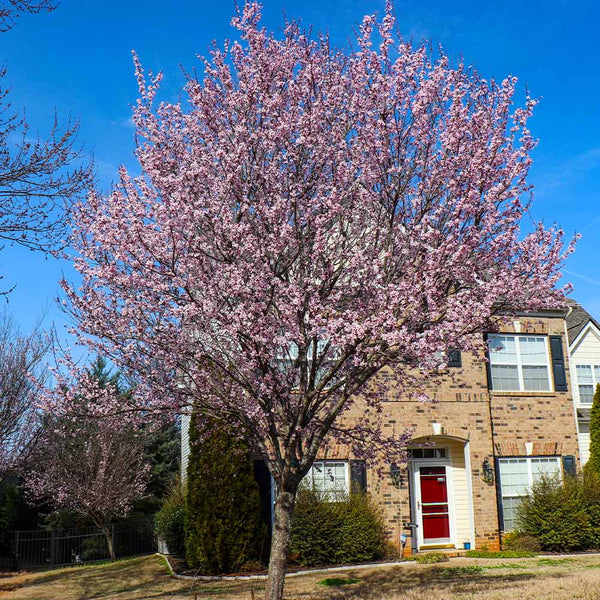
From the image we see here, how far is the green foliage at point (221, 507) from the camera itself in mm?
13523

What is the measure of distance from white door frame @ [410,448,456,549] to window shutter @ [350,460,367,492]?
1735 millimetres

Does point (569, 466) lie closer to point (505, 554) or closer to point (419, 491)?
point (505, 554)

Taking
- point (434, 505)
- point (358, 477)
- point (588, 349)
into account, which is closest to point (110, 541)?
point (358, 477)

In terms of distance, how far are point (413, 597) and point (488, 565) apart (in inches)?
140

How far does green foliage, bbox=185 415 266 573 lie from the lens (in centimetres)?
1352

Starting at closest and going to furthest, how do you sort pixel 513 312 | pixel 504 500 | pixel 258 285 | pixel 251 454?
pixel 258 285
pixel 513 312
pixel 251 454
pixel 504 500

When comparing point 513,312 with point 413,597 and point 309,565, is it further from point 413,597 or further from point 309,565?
point 309,565

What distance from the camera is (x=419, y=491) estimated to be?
54.5 ft

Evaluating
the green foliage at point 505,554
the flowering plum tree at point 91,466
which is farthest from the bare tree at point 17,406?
the green foliage at point 505,554

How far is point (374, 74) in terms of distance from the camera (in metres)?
9.38

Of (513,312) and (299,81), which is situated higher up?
(299,81)

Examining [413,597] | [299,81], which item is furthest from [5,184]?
[413,597]

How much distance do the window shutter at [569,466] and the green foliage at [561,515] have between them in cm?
70

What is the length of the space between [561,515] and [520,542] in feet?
3.84
